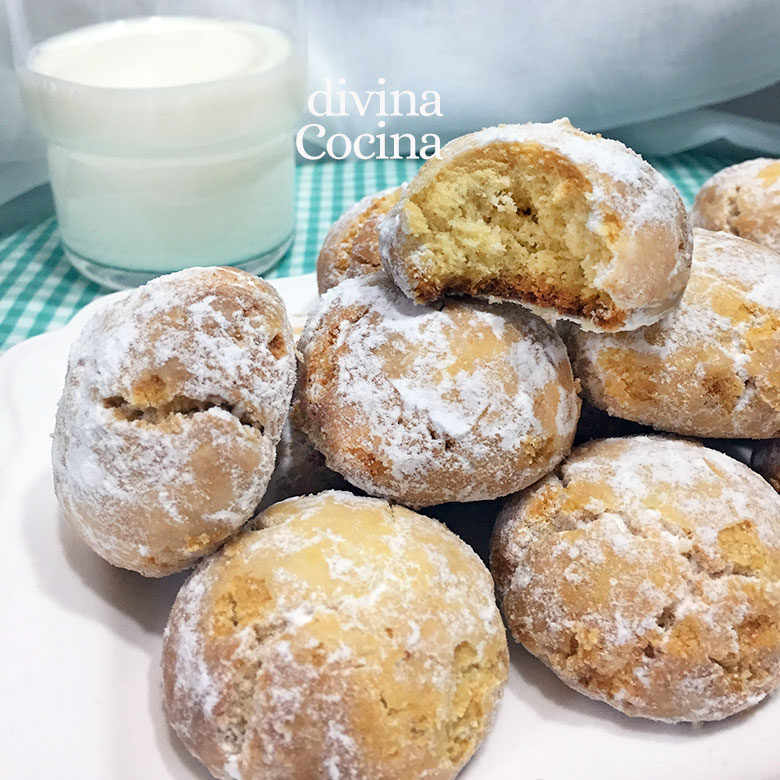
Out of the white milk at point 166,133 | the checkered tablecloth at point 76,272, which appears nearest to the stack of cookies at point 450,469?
the white milk at point 166,133

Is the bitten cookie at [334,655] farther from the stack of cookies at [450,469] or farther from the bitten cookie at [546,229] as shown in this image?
the bitten cookie at [546,229]

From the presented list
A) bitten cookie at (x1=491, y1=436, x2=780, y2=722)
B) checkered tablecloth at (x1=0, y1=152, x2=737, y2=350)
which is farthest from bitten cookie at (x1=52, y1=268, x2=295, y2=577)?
checkered tablecloth at (x1=0, y1=152, x2=737, y2=350)

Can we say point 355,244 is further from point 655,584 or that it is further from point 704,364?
point 655,584

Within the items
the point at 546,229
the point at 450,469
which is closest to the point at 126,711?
the point at 450,469

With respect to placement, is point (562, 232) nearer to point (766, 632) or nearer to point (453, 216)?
point (453, 216)

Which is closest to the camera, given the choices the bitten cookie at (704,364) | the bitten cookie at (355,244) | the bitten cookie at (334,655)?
the bitten cookie at (334,655)

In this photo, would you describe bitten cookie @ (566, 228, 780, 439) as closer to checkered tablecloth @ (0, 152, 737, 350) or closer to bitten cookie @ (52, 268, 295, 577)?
bitten cookie @ (52, 268, 295, 577)

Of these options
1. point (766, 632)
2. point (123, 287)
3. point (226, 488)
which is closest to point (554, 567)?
point (766, 632)
